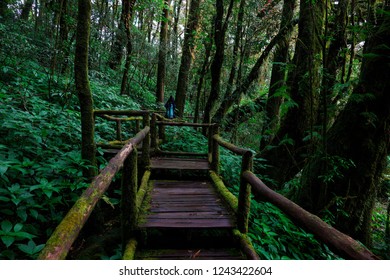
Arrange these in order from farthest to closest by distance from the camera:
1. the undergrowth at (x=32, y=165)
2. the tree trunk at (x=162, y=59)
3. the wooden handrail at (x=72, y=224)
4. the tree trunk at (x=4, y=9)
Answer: the tree trunk at (x=162, y=59) < the tree trunk at (x=4, y=9) < the undergrowth at (x=32, y=165) < the wooden handrail at (x=72, y=224)

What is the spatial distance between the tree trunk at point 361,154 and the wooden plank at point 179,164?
7.81ft

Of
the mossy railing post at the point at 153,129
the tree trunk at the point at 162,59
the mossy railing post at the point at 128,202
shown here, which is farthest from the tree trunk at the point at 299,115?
the tree trunk at the point at 162,59

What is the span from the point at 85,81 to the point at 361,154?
4.66 meters

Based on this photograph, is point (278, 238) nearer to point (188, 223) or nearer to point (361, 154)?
point (188, 223)

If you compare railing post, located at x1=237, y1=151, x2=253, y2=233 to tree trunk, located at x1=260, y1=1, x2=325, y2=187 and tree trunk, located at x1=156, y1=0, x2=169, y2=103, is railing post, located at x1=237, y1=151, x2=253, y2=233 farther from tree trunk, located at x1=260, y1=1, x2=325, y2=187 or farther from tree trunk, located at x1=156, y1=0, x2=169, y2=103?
tree trunk, located at x1=156, y1=0, x2=169, y2=103

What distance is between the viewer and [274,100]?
899 cm

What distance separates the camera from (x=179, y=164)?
5.89 metres

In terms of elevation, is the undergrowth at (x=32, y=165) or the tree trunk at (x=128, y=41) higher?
the tree trunk at (x=128, y=41)

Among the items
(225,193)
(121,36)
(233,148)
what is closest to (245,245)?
(225,193)

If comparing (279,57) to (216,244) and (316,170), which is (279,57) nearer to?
(316,170)

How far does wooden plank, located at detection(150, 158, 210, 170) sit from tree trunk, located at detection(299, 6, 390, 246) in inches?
93.7

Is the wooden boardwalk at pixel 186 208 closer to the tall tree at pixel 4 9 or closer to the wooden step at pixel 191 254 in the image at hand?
the wooden step at pixel 191 254

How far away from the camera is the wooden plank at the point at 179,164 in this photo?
218 inches
